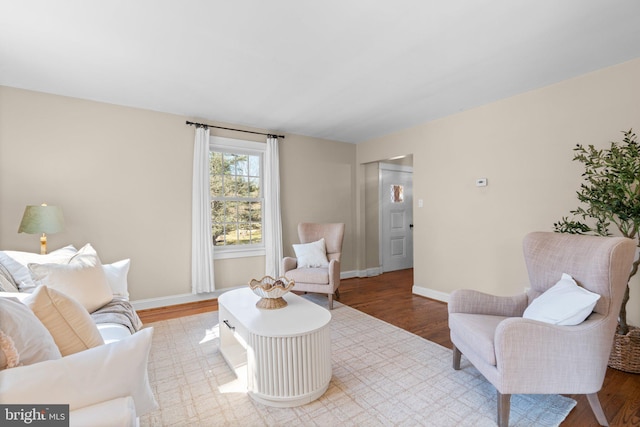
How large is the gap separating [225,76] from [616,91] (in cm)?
351

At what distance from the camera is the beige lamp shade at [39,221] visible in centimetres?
266

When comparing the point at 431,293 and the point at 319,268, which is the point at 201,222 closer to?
the point at 319,268

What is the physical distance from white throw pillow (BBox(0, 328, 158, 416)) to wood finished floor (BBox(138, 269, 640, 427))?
2196mm

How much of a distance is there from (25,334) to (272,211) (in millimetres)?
3574

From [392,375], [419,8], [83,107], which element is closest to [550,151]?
[419,8]

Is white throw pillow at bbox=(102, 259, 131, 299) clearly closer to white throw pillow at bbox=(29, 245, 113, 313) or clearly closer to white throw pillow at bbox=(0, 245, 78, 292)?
white throw pillow at bbox=(29, 245, 113, 313)

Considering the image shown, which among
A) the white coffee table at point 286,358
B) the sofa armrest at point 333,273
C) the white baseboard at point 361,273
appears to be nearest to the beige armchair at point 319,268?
the sofa armrest at point 333,273

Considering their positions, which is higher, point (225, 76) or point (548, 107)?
point (225, 76)

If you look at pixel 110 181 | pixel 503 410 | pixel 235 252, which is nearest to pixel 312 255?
pixel 235 252

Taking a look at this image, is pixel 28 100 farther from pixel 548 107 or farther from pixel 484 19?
pixel 548 107

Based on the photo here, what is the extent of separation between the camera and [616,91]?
8.46ft

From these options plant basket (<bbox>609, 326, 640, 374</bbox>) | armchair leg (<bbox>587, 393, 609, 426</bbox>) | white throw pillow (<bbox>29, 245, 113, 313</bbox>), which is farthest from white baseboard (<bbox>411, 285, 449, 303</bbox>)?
white throw pillow (<bbox>29, 245, 113, 313</bbox>)

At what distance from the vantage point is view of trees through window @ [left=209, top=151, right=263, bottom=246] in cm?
431

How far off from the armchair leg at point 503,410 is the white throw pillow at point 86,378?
1.76 metres
